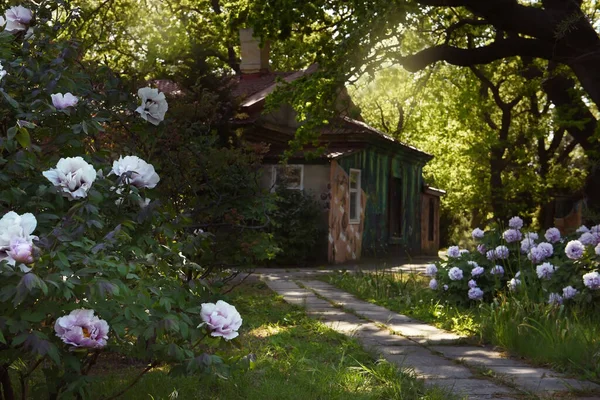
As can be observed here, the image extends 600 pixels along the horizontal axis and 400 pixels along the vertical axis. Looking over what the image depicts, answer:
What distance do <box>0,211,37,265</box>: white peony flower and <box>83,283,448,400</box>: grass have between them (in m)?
1.08

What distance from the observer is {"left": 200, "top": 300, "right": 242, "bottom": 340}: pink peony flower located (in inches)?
138

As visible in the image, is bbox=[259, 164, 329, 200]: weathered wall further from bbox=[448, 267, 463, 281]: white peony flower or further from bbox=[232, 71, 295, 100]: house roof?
bbox=[448, 267, 463, 281]: white peony flower

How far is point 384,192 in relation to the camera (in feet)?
81.0

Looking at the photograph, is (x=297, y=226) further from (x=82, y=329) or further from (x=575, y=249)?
(x=82, y=329)

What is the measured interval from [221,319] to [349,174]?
1841cm

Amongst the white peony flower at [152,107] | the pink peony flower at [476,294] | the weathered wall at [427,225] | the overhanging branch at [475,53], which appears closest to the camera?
the white peony flower at [152,107]

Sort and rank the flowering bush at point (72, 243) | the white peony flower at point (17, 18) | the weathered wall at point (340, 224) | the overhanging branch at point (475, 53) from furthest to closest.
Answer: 1. the weathered wall at point (340, 224)
2. the overhanging branch at point (475, 53)
3. the white peony flower at point (17, 18)
4. the flowering bush at point (72, 243)

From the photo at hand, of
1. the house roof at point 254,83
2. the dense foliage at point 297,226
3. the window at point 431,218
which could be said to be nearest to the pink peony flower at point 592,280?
the dense foliage at point 297,226

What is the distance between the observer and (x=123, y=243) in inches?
151

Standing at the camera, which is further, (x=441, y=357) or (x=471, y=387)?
(x=441, y=357)

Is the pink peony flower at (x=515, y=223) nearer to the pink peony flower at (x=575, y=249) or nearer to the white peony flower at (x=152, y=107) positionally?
the pink peony flower at (x=575, y=249)

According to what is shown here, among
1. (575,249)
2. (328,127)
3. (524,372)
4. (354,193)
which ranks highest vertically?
(328,127)

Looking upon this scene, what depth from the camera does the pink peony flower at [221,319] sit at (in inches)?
138

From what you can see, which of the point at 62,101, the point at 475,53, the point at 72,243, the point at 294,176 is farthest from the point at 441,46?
the point at 72,243
